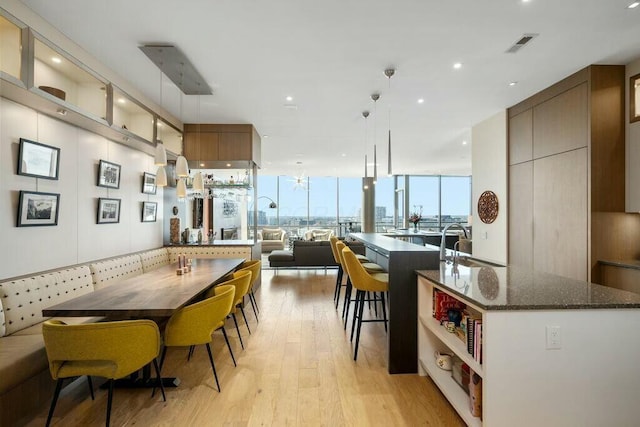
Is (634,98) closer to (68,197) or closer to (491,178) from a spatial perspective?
(491,178)

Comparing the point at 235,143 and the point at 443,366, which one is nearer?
the point at 443,366

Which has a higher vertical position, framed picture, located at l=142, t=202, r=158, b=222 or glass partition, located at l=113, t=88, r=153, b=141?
glass partition, located at l=113, t=88, r=153, b=141

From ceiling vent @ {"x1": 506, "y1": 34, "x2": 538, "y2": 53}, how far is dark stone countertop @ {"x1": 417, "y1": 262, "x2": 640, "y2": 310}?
206cm

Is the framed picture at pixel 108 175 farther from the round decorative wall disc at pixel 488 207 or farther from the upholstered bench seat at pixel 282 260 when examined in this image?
the round decorative wall disc at pixel 488 207

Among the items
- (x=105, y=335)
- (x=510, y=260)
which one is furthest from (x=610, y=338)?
(x=510, y=260)

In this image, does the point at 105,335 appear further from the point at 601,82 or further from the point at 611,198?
the point at 601,82

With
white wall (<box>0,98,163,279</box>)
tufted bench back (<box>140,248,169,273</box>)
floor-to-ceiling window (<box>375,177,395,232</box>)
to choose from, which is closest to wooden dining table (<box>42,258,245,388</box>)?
white wall (<box>0,98,163,279</box>)

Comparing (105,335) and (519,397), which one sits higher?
(105,335)

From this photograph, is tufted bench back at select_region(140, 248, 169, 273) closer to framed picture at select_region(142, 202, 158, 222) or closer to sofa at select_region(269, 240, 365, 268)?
framed picture at select_region(142, 202, 158, 222)

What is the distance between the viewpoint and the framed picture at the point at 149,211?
474cm

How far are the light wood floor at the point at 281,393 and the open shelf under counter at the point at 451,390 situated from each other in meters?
0.12

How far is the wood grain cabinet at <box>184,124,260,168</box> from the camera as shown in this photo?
18.1 feet

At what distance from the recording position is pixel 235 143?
555 centimetres

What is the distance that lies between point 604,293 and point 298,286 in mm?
4907
